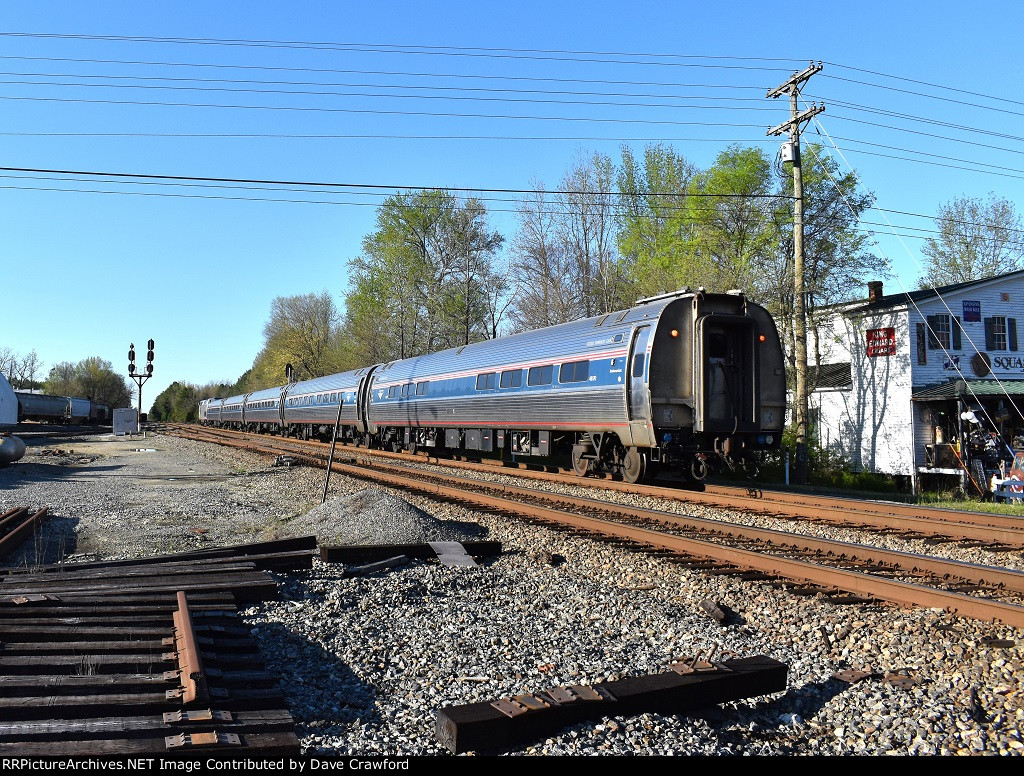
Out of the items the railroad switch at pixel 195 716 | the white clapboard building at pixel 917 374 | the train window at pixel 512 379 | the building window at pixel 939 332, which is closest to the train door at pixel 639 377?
the train window at pixel 512 379

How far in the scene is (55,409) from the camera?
6575cm

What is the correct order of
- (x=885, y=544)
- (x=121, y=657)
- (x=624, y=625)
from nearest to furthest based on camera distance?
1. (x=121, y=657)
2. (x=624, y=625)
3. (x=885, y=544)

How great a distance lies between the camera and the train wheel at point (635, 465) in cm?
1370

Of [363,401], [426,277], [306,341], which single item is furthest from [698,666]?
[306,341]

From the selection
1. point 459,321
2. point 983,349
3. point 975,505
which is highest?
point 459,321

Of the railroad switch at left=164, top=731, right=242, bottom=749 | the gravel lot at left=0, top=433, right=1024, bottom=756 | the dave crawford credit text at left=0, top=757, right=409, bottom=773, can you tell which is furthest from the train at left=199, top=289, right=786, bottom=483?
the dave crawford credit text at left=0, top=757, right=409, bottom=773

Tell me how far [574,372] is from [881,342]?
1314 cm

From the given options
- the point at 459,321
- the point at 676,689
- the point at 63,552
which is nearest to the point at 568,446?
the point at 63,552

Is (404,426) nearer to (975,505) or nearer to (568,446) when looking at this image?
(568,446)

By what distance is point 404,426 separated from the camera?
2562 centimetres

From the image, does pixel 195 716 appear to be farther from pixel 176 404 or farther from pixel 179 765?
pixel 176 404

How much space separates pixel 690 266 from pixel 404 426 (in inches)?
502

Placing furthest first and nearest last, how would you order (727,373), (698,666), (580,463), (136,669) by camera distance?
1. (580,463)
2. (727,373)
3. (698,666)
4. (136,669)

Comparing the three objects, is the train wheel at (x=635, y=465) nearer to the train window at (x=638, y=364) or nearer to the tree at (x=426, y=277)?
the train window at (x=638, y=364)
